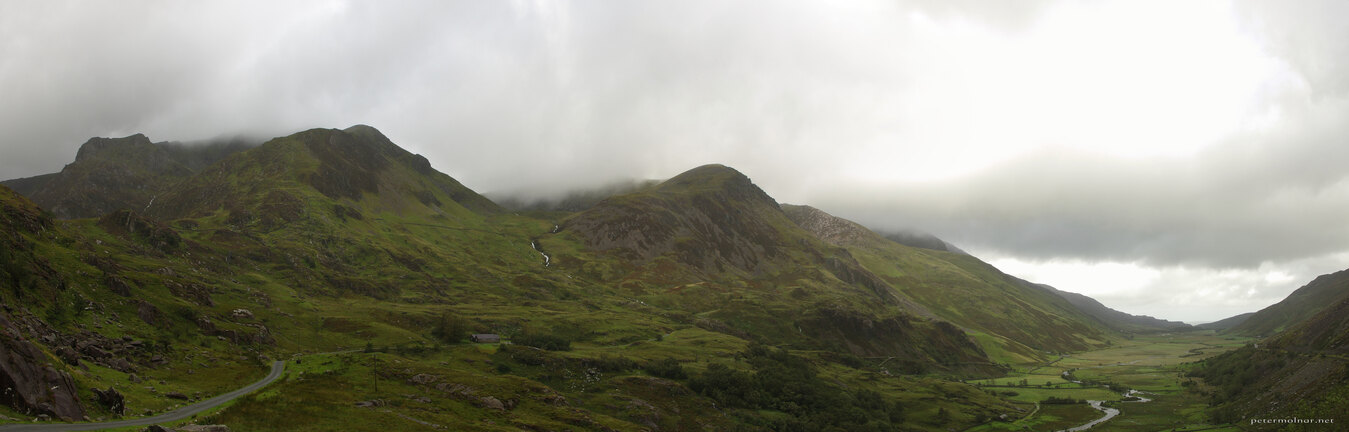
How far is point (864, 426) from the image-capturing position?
191 metres

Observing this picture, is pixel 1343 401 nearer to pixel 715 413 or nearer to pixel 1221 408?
pixel 1221 408

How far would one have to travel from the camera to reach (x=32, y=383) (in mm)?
68062

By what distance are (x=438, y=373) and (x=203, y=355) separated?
44.4 metres

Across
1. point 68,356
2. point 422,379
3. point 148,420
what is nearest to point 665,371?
point 422,379

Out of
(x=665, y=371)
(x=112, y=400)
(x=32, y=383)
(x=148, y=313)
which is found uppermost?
(x=148, y=313)

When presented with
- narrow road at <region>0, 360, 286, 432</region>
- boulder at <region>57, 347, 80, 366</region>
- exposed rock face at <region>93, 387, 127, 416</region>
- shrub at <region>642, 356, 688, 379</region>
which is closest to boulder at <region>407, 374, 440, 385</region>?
narrow road at <region>0, 360, 286, 432</region>

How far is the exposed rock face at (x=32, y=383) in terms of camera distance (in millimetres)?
65625

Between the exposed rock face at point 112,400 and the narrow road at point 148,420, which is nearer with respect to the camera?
the narrow road at point 148,420

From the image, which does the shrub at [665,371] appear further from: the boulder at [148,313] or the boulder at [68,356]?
the boulder at [68,356]

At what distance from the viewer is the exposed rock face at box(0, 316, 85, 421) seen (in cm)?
6562

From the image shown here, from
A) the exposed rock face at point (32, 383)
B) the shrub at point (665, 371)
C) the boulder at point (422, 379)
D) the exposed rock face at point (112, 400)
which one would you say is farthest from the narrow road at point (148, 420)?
the shrub at point (665, 371)

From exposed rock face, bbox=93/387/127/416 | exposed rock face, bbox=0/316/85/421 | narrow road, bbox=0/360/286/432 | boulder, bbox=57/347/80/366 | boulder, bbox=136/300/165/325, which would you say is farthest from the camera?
boulder, bbox=136/300/165/325

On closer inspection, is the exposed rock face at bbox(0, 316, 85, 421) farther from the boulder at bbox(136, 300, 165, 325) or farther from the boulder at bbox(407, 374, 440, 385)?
the boulder at bbox(407, 374, 440, 385)

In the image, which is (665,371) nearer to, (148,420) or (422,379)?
(422,379)
